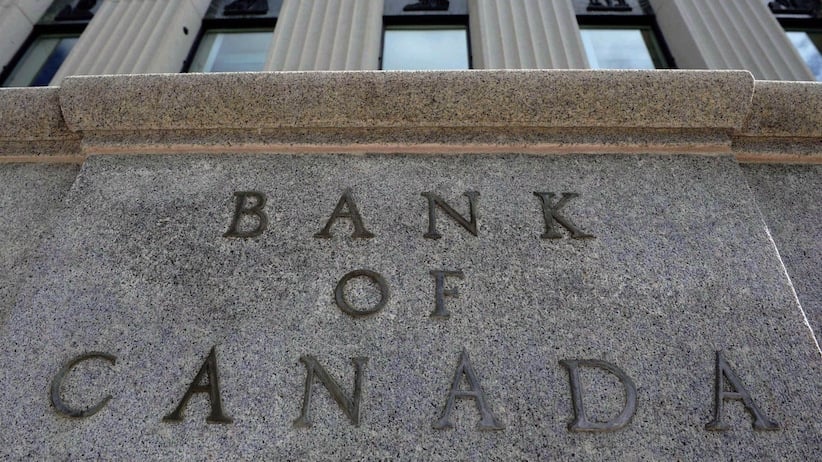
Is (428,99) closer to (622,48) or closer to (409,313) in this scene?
(409,313)

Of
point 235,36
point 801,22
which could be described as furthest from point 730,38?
point 235,36

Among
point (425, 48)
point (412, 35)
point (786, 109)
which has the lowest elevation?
point (786, 109)

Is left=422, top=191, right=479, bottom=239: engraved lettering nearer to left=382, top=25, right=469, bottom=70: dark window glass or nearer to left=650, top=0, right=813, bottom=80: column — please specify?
left=382, top=25, right=469, bottom=70: dark window glass

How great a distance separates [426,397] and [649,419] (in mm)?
1119

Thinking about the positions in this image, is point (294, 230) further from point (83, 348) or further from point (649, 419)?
point (649, 419)

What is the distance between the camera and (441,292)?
2.99 m

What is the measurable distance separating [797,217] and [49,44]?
8.27 meters

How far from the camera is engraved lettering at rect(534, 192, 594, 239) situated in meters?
3.20

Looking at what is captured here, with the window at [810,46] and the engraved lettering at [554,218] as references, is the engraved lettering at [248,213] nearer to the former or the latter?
the engraved lettering at [554,218]

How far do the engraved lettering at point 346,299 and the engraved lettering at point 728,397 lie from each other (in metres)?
1.78

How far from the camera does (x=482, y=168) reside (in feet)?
11.3

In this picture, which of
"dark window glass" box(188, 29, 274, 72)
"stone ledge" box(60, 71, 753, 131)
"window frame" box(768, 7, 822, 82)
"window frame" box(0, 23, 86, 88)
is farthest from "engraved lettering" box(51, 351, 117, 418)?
"window frame" box(768, 7, 822, 82)

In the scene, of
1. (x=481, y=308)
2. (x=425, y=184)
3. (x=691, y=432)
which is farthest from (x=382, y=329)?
(x=691, y=432)

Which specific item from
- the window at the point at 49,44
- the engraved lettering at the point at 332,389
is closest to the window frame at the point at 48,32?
the window at the point at 49,44
